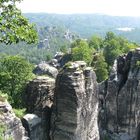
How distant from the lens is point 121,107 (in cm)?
7025

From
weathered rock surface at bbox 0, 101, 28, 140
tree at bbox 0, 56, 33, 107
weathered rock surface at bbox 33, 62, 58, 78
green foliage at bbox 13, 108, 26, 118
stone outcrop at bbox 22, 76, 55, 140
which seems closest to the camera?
weathered rock surface at bbox 0, 101, 28, 140

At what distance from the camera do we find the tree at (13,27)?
2152cm

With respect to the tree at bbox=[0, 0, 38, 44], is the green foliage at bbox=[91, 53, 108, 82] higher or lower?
lower

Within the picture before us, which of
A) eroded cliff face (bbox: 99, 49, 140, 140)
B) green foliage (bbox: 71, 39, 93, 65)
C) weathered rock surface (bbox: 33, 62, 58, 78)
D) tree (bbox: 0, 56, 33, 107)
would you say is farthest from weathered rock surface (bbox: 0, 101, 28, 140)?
green foliage (bbox: 71, 39, 93, 65)

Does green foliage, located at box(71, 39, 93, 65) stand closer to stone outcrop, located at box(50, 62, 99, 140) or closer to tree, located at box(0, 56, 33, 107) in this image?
tree, located at box(0, 56, 33, 107)

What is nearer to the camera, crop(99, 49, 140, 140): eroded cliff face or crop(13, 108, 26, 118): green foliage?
crop(13, 108, 26, 118): green foliage

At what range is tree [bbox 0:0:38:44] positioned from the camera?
21.5 metres

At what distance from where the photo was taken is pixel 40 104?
50.0 metres

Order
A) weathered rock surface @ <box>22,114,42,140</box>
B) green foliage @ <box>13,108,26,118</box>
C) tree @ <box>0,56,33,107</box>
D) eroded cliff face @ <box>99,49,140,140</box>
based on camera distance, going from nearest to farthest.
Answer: weathered rock surface @ <box>22,114,42,140</box> → green foliage @ <box>13,108,26,118</box> → tree @ <box>0,56,33,107</box> → eroded cliff face @ <box>99,49,140,140</box>

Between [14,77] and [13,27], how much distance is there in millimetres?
44299

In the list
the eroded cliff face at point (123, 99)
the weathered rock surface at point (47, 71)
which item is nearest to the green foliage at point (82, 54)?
the weathered rock surface at point (47, 71)

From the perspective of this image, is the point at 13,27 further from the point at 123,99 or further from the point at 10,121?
the point at 123,99

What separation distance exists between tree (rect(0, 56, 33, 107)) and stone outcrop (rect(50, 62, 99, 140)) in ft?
36.9

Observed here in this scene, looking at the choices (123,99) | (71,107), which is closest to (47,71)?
(123,99)
